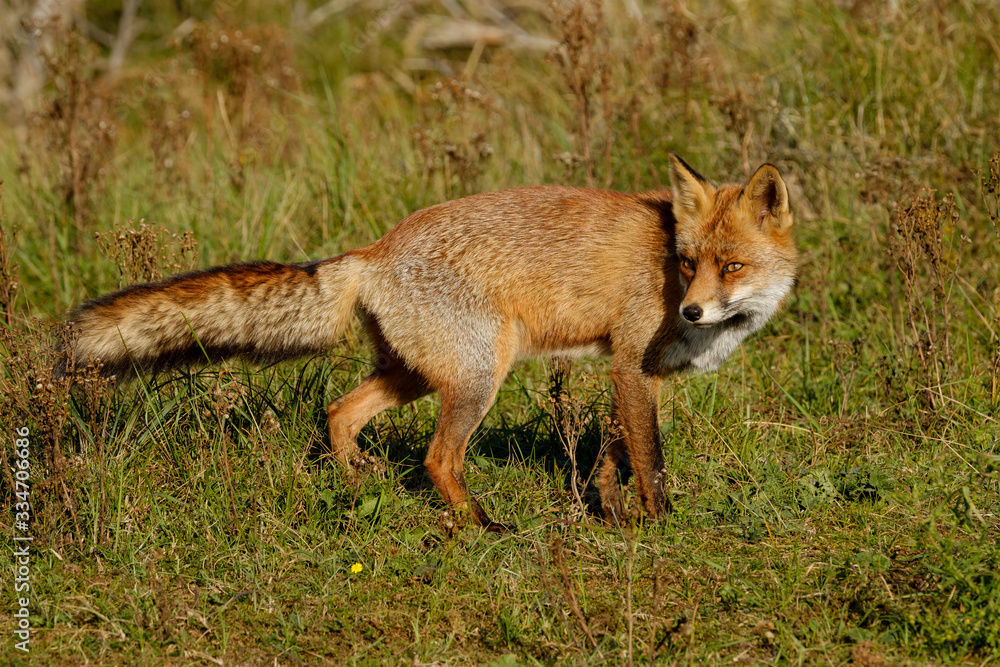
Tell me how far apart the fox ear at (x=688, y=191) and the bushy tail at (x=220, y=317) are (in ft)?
5.24

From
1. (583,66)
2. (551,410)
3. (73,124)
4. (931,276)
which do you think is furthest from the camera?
(73,124)

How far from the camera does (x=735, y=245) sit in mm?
4320

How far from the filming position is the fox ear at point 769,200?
4.28 meters

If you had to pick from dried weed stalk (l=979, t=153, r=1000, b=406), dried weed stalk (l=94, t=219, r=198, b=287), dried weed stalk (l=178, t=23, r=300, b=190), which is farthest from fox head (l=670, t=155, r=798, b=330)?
dried weed stalk (l=178, t=23, r=300, b=190)

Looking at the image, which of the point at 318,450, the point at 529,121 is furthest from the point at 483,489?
the point at 529,121

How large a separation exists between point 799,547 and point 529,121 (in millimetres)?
5237

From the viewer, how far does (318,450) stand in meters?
4.76

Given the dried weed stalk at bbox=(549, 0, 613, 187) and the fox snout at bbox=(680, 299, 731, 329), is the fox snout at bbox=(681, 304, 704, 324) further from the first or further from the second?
the dried weed stalk at bbox=(549, 0, 613, 187)

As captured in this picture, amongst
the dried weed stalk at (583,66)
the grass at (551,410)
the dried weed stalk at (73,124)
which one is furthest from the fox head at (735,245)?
the dried weed stalk at (73,124)

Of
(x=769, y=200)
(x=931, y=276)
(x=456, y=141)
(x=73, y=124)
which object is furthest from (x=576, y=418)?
(x=73, y=124)

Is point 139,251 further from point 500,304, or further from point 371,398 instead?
point 500,304

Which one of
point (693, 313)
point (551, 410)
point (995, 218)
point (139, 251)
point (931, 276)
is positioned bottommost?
point (551, 410)

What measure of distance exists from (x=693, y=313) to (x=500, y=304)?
914mm

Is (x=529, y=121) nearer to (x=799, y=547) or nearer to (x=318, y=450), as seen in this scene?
(x=318, y=450)
